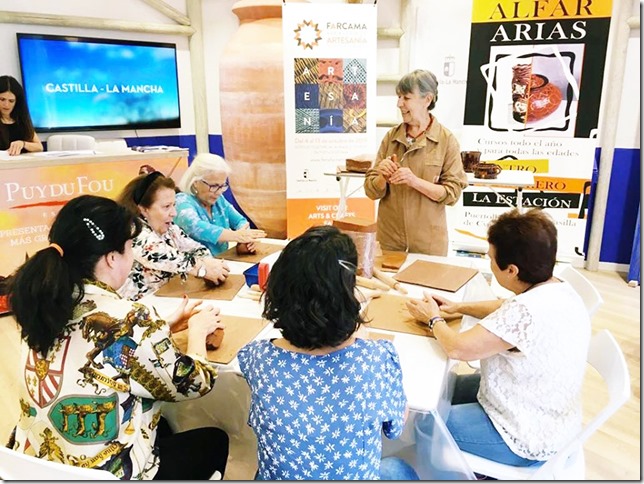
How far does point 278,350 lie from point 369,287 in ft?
2.73

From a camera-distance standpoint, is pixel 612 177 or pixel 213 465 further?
pixel 612 177

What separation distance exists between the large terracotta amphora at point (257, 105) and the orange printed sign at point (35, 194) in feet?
3.44

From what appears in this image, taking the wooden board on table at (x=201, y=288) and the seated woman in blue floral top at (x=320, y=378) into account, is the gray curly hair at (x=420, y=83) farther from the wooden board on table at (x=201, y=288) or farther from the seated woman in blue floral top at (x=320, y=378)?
the seated woman in blue floral top at (x=320, y=378)

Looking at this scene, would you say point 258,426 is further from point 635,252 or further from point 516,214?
point 635,252

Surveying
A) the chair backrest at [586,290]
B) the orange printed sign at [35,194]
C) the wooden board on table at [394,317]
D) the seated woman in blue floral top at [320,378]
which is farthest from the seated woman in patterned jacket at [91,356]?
the orange printed sign at [35,194]

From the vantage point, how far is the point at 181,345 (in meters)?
1.40

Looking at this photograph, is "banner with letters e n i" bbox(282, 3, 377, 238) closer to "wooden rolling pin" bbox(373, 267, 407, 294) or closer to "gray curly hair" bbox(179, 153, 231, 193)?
"gray curly hair" bbox(179, 153, 231, 193)

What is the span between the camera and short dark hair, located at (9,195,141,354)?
1035 millimetres

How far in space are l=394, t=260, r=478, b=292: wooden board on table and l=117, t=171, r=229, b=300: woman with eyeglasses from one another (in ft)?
2.34

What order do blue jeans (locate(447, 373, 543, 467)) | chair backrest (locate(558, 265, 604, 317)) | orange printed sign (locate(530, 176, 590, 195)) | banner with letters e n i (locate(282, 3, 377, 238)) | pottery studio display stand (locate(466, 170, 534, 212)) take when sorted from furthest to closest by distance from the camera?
orange printed sign (locate(530, 176, 590, 195)), banner with letters e n i (locate(282, 3, 377, 238)), pottery studio display stand (locate(466, 170, 534, 212)), chair backrest (locate(558, 265, 604, 317)), blue jeans (locate(447, 373, 543, 467))

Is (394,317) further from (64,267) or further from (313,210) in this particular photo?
(313,210)

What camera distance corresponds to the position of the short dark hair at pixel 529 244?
133cm

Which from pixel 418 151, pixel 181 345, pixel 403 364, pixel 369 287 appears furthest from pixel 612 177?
pixel 181 345

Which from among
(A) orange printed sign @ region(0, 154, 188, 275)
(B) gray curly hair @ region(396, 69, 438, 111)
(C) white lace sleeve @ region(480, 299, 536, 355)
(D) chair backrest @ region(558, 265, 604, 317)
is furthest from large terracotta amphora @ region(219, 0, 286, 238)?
(C) white lace sleeve @ region(480, 299, 536, 355)
